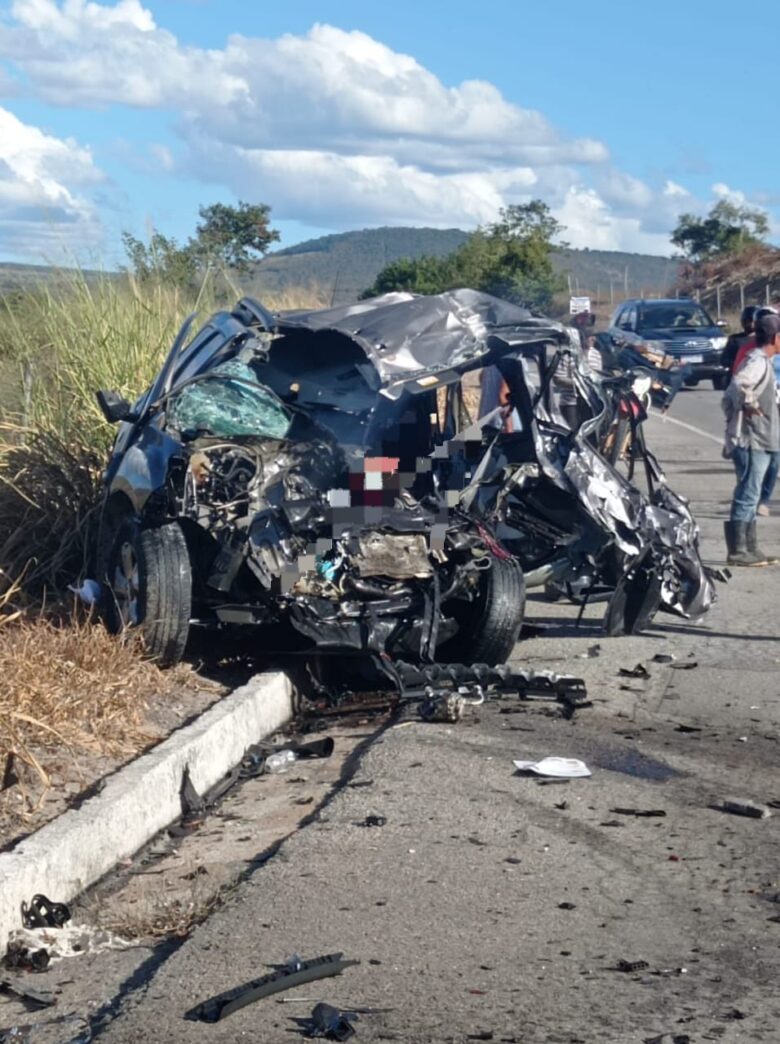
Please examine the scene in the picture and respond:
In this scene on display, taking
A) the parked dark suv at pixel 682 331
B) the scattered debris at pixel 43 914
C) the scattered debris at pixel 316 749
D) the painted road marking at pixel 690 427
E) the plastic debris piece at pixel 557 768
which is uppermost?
the parked dark suv at pixel 682 331

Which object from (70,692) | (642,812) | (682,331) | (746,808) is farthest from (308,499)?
(682,331)

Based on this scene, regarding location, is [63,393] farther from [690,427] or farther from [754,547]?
[690,427]

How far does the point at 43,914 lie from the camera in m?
4.90

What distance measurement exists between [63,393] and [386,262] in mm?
31097

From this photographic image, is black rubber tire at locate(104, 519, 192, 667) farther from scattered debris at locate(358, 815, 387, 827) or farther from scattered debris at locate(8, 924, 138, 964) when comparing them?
scattered debris at locate(8, 924, 138, 964)

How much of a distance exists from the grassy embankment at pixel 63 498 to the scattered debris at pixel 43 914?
27.7 inches

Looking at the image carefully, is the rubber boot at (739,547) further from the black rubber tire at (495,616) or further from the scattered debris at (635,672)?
the black rubber tire at (495,616)

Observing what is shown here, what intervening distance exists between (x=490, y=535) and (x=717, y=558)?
14.4 ft

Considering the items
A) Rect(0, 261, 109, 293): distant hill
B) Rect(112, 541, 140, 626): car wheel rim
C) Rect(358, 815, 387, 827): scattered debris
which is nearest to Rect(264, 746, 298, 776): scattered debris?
Rect(358, 815, 387, 827): scattered debris

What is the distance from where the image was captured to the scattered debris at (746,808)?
590 centimetres

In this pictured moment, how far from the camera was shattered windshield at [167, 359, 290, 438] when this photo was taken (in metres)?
8.23

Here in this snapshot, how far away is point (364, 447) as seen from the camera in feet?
27.5

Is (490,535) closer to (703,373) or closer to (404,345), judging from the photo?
(404,345)

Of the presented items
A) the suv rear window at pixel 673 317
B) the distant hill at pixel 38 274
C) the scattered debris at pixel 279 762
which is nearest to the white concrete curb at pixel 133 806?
the scattered debris at pixel 279 762
